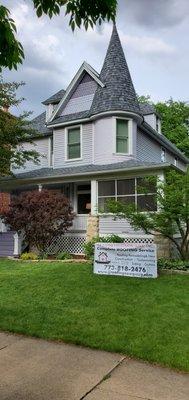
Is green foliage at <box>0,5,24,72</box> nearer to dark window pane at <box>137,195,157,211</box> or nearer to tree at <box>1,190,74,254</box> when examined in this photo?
tree at <box>1,190,74,254</box>

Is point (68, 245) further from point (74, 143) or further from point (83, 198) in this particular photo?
point (74, 143)

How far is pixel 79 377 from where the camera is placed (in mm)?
4758

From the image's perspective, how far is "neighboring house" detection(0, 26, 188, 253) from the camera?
1725 centimetres

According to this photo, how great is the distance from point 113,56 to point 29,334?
1713 cm

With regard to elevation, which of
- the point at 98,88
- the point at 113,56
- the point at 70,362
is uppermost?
the point at 113,56

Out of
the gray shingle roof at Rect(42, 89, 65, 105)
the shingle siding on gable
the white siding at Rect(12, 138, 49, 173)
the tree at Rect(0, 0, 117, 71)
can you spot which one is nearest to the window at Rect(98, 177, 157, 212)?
the shingle siding on gable

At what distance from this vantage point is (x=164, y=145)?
80.4ft

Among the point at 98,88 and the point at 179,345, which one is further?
the point at 98,88

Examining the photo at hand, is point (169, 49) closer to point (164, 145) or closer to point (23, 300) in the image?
point (23, 300)

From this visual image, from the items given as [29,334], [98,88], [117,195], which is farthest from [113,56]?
[29,334]

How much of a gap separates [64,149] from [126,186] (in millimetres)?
4994

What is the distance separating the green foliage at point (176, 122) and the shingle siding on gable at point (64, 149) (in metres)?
22.3

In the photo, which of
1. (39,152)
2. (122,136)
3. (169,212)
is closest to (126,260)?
(169,212)

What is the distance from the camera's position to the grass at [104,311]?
5.95 meters
